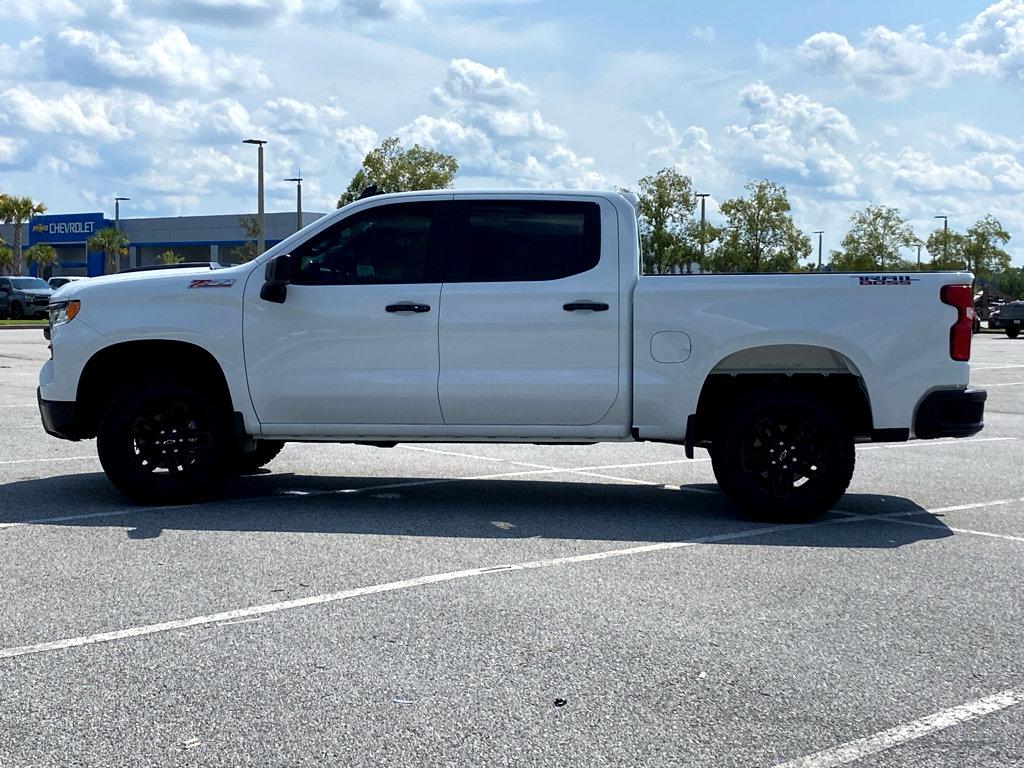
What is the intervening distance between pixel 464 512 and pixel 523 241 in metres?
1.79

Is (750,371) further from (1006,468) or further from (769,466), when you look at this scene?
(1006,468)

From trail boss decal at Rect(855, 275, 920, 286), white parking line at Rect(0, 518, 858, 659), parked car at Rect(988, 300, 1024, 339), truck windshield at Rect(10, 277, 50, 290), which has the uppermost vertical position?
truck windshield at Rect(10, 277, 50, 290)

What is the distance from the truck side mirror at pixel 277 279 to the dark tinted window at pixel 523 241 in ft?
3.36

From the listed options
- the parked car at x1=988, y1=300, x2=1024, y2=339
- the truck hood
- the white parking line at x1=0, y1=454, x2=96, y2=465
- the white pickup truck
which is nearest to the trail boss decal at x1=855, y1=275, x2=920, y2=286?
the white pickup truck

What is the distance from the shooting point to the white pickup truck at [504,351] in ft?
25.2

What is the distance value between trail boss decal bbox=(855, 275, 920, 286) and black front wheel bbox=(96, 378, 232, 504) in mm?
4202

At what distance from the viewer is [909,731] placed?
4051 millimetres

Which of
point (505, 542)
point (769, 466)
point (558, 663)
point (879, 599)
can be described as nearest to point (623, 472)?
point (769, 466)

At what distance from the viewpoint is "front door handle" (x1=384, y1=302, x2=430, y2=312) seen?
7945 mm

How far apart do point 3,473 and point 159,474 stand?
207cm

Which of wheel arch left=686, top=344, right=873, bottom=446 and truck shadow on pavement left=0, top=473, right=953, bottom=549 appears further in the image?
wheel arch left=686, top=344, right=873, bottom=446

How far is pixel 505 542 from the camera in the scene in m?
7.07

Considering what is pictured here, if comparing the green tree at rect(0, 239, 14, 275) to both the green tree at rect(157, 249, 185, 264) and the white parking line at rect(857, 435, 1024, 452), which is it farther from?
the white parking line at rect(857, 435, 1024, 452)

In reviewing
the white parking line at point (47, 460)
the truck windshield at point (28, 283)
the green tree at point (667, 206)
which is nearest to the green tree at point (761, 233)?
the green tree at point (667, 206)
